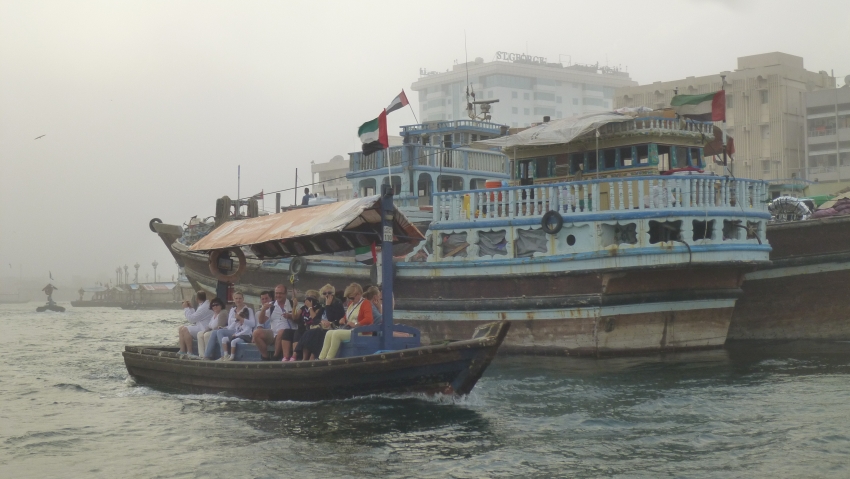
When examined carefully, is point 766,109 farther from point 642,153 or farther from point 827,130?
point 642,153

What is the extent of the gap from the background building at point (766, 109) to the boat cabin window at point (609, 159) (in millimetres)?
41632

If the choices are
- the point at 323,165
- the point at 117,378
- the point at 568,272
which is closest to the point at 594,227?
the point at 568,272

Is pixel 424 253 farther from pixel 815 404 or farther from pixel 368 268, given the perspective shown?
pixel 815 404

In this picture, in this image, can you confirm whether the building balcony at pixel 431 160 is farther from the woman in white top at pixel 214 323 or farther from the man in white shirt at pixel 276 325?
the man in white shirt at pixel 276 325

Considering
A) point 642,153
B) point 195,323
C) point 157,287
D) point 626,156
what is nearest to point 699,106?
point 642,153

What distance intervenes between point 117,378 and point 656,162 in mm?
11786

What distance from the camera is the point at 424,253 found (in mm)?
18922

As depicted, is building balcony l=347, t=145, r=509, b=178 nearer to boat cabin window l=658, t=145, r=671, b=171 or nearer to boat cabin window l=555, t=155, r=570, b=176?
boat cabin window l=555, t=155, r=570, b=176

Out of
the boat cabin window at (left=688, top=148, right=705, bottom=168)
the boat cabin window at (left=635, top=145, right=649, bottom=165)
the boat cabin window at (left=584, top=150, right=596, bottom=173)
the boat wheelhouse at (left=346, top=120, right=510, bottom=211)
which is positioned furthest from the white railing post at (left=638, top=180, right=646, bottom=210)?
the boat wheelhouse at (left=346, top=120, right=510, bottom=211)

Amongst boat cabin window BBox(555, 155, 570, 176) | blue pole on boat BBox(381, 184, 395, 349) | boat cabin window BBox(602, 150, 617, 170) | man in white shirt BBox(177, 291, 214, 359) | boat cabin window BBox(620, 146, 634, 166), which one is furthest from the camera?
boat cabin window BBox(555, 155, 570, 176)

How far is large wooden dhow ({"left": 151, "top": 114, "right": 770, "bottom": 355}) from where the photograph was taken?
55.1 feet

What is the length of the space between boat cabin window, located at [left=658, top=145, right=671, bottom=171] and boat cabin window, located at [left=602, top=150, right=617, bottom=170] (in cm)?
95

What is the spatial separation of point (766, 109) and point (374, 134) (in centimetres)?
4734

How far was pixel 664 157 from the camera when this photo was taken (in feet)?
64.6
